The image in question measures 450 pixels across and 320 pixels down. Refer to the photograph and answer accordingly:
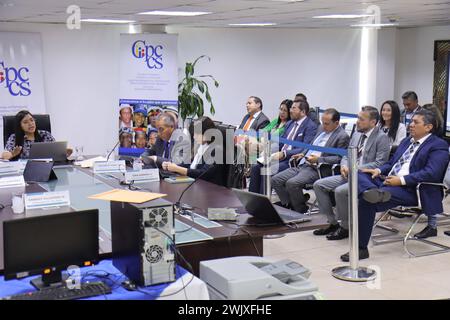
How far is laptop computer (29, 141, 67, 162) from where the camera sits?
579cm

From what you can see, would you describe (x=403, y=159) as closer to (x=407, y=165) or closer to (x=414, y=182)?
(x=407, y=165)

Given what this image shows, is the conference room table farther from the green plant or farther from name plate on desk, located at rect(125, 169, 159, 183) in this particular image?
the green plant

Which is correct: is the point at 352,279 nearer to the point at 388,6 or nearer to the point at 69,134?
the point at 388,6

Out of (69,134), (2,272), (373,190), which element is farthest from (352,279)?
(69,134)

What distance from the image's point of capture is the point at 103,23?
8.92 metres

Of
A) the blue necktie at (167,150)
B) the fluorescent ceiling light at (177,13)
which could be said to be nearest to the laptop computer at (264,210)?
the blue necktie at (167,150)

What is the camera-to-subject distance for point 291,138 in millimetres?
7082

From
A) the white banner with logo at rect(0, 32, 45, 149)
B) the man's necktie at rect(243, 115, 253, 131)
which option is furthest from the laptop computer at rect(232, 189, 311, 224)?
the white banner with logo at rect(0, 32, 45, 149)

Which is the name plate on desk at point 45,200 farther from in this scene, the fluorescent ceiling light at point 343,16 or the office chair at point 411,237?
the fluorescent ceiling light at point 343,16

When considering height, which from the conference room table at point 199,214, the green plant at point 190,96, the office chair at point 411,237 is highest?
the green plant at point 190,96

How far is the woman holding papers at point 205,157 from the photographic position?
5.13 meters

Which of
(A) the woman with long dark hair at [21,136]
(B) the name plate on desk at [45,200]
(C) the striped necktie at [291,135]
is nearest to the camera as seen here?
(B) the name plate on desk at [45,200]

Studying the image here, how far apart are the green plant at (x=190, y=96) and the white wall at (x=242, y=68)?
26cm

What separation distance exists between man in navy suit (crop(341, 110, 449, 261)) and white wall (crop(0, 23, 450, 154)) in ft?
16.6
